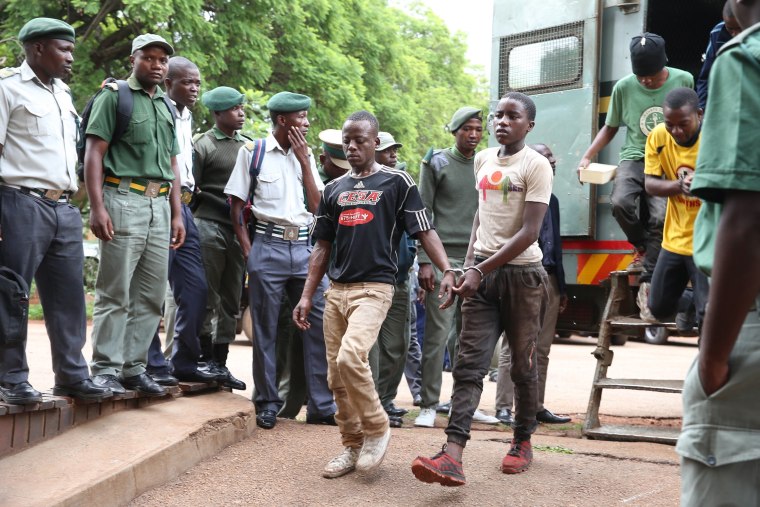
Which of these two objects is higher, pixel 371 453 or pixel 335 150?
pixel 335 150

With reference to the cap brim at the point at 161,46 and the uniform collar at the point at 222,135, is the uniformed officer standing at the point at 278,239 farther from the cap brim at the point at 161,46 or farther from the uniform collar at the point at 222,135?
the cap brim at the point at 161,46

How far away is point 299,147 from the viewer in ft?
20.4

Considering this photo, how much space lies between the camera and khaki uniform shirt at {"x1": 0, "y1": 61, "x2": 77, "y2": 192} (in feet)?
15.4

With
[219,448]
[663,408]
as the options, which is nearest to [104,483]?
[219,448]

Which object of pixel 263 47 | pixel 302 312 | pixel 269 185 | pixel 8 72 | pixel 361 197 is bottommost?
pixel 302 312

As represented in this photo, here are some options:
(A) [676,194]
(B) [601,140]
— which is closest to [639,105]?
(B) [601,140]

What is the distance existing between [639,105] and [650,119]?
139mm

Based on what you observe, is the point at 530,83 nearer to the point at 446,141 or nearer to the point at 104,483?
the point at 104,483

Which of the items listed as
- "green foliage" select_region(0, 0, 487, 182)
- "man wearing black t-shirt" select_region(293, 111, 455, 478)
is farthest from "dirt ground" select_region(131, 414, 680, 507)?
"green foliage" select_region(0, 0, 487, 182)

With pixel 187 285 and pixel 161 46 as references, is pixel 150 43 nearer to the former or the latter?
pixel 161 46

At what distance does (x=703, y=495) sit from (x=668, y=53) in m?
7.22

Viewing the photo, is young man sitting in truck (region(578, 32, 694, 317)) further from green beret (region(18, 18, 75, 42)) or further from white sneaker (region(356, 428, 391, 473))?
green beret (region(18, 18, 75, 42))

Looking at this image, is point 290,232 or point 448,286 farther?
point 290,232

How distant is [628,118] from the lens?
6.62m
